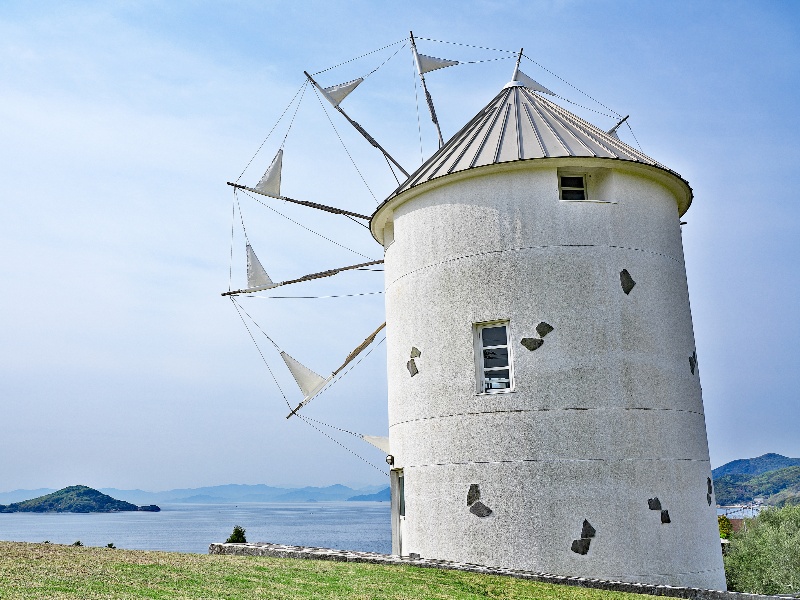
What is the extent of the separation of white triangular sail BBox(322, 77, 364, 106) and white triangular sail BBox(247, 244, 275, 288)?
14.0ft

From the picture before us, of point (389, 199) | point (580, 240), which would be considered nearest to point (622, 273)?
point (580, 240)

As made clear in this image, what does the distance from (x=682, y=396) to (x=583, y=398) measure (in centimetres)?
201

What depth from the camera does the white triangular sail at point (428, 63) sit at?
1967cm

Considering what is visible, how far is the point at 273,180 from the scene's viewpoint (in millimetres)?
18172

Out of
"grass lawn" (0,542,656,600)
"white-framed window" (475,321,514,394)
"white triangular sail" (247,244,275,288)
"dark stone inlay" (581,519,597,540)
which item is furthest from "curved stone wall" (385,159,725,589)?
"white triangular sail" (247,244,275,288)

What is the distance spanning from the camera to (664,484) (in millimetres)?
11984

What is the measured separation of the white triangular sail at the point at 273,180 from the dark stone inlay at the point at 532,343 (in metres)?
8.25

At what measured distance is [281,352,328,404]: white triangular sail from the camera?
18.8 metres

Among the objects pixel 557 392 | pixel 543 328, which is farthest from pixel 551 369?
pixel 543 328

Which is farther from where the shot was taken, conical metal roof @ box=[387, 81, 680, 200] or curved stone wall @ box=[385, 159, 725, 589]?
conical metal roof @ box=[387, 81, 680, 200]

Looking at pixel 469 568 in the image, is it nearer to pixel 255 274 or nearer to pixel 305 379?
pixel 305 379

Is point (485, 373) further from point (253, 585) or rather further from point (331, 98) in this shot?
point (331, 98)

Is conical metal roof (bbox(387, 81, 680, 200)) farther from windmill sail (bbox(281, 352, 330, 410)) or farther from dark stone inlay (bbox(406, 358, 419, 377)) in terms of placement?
windmill sail (bbox(281, 352, 330, 410))

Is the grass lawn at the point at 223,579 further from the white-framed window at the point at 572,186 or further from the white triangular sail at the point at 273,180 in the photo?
the white triangular sail at the point at 273,180
